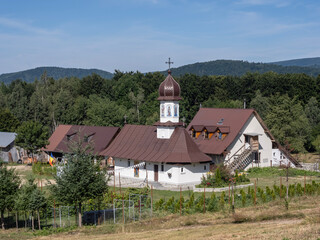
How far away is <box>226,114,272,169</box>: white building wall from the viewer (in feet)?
160

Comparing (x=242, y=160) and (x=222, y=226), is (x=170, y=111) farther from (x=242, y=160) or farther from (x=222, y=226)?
(x=222, y=226)

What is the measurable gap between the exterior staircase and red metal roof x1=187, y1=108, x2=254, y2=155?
1.71m

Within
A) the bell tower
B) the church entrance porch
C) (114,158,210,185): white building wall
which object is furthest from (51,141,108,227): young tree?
the bell tower

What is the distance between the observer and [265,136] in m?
51.6

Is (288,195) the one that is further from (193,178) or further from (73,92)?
(73,92)

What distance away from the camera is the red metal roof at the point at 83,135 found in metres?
51.6

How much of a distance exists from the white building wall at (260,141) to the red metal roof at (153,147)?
21.1ft

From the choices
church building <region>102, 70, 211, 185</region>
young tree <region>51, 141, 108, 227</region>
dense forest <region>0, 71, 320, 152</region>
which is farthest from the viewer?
dense forest <region>0, 71, 320, 152</region>

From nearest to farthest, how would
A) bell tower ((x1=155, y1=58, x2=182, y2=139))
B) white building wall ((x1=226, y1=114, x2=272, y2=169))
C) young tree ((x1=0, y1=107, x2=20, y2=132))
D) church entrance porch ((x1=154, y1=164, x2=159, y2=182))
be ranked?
church entrance porch ((x1=154, y1=164, x2=159, y2=182)) < bell tower ((x1=155, y1=58, x2=182, y2=139)) < white building wall ((x1=226, y1=114, x2=272, y2=169)) < young tree ((x1=0, y1=107, x2=20, y2=132))

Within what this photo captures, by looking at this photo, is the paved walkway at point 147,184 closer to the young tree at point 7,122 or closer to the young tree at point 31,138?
the young tree at point 31,138

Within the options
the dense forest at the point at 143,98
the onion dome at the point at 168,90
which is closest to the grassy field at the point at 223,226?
the onion dome at the point at 168,90

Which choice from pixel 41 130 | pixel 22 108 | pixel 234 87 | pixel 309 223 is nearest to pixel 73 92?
pixel 22 108

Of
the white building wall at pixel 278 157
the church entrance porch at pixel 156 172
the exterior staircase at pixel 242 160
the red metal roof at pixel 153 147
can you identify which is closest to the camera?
the red metal roof at pixel 153 147

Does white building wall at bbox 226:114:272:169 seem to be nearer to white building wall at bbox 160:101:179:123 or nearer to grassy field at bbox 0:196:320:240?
white building wall at bbox 160:101:179:123
